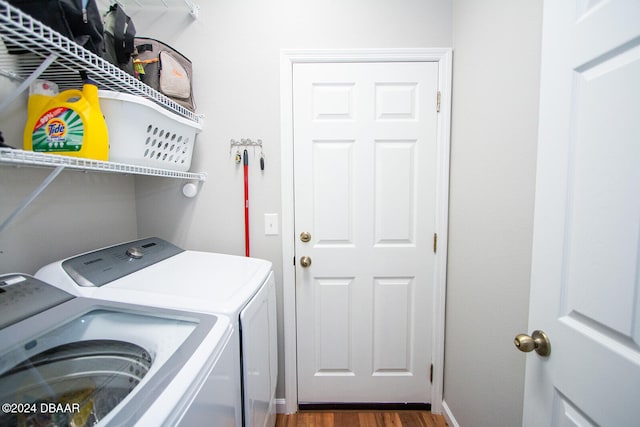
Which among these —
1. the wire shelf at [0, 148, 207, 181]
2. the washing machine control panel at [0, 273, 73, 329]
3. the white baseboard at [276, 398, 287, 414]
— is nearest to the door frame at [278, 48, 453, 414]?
the white baseboard at [276, 398, 287, 414]

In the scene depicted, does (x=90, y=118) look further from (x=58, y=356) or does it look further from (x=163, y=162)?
(x=58, y=356)

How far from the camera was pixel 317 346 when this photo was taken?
5.22 feet

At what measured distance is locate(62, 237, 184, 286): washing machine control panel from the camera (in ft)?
2.99

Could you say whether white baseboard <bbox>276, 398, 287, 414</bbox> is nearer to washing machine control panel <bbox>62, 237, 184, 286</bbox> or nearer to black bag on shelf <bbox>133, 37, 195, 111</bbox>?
washing machine control panel <bbox>62, 237, 184, 286</bbox>

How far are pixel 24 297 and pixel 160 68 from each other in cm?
106

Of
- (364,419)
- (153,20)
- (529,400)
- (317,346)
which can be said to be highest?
(153,20)

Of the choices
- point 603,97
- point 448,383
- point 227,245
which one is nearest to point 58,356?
point 227,245

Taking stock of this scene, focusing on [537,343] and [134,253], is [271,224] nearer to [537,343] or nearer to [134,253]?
[134,253]

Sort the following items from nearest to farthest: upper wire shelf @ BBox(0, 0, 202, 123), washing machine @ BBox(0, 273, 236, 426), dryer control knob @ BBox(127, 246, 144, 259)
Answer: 1. washing machine @ BBox(0, 273, 236, 426)
2. upper wire shelf @ BBox(0, 0, 202, 123)
3. dryer control knob @ BBox(127, 246, 144, 259)

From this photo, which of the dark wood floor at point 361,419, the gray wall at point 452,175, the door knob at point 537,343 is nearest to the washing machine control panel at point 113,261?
the gray wall at point 452,175

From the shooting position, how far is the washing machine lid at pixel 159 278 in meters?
0.84

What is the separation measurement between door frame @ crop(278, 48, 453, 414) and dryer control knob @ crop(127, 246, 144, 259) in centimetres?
72

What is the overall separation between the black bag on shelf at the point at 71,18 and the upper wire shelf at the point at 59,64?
31 mm

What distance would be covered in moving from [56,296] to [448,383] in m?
1.97
